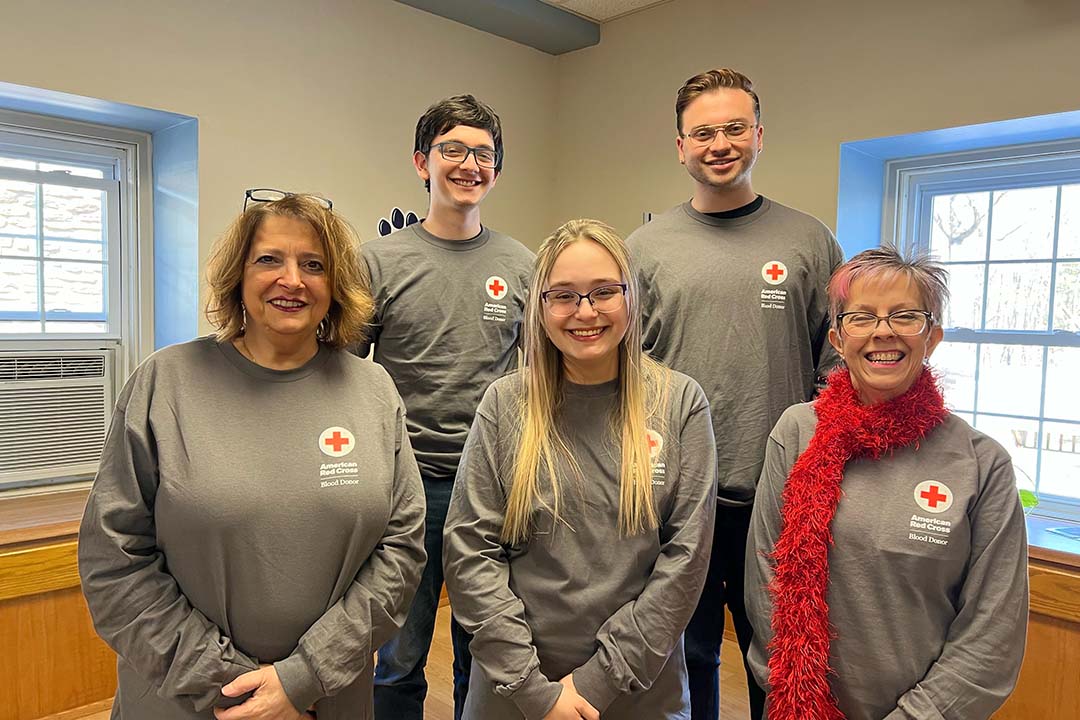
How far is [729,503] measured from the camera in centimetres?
181

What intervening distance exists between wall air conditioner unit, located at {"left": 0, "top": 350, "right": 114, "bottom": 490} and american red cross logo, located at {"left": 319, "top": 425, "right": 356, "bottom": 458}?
7.32ft

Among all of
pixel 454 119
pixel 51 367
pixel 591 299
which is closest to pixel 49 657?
pixel 51 367

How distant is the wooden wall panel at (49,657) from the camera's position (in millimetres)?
2506

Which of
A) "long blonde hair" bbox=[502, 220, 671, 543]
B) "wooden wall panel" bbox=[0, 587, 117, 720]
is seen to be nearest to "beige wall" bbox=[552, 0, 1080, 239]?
"long blonde hair" bbox=[502, 220, 671, 543]

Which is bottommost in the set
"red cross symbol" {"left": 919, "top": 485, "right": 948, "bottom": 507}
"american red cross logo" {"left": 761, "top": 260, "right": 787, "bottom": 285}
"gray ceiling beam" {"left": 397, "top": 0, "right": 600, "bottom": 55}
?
"red cross symbol" {"left": 919, "top": 485, "right": 948, "bottom": 507}

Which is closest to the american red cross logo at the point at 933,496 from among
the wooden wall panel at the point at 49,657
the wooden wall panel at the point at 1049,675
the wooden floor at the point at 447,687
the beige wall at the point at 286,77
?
the wooden wall panel at the point at 1049,675

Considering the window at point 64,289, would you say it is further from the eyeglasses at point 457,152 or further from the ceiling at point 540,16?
the eyeglasses at point 457,152

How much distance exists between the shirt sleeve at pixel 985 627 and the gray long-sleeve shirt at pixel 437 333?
3.67 feet

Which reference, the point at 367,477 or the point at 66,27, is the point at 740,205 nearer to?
the point at 367,477

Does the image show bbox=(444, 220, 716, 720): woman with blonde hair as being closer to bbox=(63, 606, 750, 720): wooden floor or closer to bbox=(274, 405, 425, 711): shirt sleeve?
bbox=(274, 405, 425, 711): shirt sleeve

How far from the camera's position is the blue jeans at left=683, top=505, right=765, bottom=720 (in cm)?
183

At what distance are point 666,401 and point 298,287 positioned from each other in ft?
2.42

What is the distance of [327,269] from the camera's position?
146cm

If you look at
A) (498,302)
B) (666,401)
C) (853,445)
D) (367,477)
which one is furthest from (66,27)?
(853,445)
